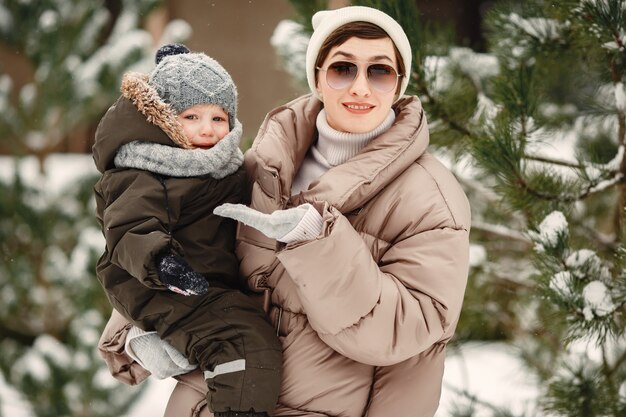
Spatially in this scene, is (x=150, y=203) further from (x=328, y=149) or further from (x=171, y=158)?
(x=328, y=149)

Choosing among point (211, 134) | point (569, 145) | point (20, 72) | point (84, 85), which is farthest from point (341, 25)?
point (20, 72)

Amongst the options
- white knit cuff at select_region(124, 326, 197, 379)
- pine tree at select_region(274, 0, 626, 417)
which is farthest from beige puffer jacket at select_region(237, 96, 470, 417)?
pine tree at select_region(274, 0, 626, 417)

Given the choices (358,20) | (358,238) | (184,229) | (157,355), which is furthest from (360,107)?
(157,355)

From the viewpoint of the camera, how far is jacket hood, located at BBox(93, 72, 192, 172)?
159cm

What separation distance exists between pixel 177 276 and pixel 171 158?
283 millimetres

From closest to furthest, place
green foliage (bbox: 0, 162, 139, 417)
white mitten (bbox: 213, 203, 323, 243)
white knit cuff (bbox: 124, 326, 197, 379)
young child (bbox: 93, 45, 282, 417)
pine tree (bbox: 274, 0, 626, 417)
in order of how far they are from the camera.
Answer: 1. white mitten (bbox: 213, 203, 323, 243)
2. young child (bbox: 93, 45, 282, 417)
3. white knit cuff (bbox: 124, 326, 197, 379)
4. pine tree (bbox: 274, 0, 626, 417)
5. green foliage (bbox: 0, 162, 139, 417)

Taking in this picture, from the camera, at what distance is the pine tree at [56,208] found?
158 inches

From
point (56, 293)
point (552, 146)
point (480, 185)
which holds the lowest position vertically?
point (56, 293)

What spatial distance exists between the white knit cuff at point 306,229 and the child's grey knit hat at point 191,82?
1.29ft

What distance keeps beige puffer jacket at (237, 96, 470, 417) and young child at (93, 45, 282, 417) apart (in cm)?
7

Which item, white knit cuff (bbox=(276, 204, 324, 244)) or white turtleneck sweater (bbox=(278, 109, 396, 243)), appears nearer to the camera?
white knit cuff (bbox=(276, 204, 324, 244))

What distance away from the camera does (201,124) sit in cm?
163

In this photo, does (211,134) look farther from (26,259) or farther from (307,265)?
(26,259)

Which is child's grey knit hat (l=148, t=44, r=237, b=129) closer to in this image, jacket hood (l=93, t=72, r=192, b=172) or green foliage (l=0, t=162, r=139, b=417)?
jacket hood (l=93, t=72, r=192, b=172)
